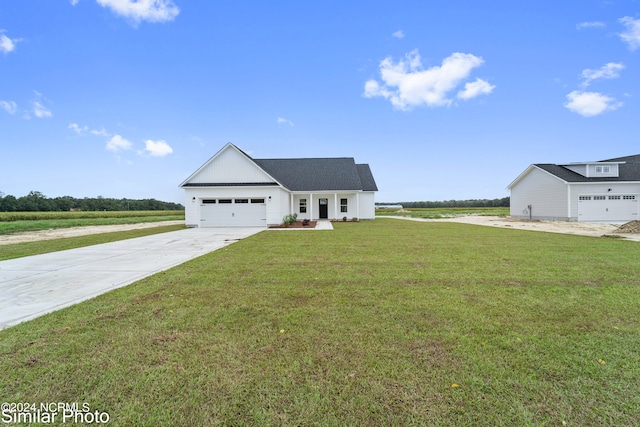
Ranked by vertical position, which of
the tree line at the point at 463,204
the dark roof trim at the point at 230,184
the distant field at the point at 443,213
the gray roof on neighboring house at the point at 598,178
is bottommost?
the distant field at the point at 443,213

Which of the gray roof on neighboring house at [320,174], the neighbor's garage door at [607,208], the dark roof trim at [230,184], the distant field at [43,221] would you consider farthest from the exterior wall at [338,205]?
the distant field at [43,221]

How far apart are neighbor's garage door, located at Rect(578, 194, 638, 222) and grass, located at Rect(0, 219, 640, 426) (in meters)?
23.4

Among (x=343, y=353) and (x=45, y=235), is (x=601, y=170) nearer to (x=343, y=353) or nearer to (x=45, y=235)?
(x=343, y=353)

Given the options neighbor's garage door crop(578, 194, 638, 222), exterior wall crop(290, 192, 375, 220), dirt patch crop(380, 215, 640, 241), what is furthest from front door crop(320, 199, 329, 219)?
neighbor's garage door crop(578, 194, 638, 222)

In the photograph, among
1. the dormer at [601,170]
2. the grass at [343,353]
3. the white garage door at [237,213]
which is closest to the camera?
the grass at [343,353]

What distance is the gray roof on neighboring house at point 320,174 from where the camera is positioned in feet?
81.8

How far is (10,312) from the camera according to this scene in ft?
13.0

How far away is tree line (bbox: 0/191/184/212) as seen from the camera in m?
57.4

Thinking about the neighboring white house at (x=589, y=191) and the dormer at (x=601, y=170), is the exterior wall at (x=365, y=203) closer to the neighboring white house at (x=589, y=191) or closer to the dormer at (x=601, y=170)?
the neighboring white house at (x=589, y=191)

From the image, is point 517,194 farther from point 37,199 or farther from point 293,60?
point 37,199

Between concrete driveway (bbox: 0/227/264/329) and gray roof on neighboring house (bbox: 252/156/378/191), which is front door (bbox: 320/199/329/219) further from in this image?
concrete driveway (bbox: 0/227/264/329)

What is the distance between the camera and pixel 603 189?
22.5m

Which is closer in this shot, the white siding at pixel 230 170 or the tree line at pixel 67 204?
the white siding at pixel 230 170

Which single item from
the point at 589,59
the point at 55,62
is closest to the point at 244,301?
the point at 55,62
